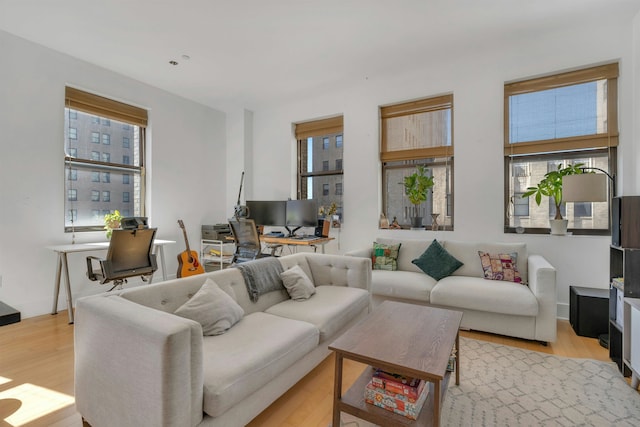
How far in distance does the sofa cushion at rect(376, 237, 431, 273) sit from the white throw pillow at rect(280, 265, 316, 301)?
1.43 m

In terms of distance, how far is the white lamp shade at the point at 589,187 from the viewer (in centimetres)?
262

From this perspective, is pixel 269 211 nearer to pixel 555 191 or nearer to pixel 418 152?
pixel 418 152

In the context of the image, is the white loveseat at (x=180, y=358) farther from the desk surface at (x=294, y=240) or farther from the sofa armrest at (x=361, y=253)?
the desk surface at (x=294, y=240)

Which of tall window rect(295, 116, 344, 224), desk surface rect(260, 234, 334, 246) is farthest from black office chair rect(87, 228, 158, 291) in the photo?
tall window rect(295, 116, 344, 224)

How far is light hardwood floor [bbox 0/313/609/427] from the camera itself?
168cm

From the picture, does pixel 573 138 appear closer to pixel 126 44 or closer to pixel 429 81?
pixel 429 81

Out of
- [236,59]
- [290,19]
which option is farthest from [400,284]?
[236,59]

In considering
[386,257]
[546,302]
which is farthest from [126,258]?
[546,302]

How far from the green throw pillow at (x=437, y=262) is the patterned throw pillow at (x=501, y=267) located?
0.25 m

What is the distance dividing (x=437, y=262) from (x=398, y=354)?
1987mm

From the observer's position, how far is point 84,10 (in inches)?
107

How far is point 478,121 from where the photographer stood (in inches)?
139

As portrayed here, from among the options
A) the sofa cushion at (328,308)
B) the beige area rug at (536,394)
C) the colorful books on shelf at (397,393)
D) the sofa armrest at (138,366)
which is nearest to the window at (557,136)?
the beige area rug at (536,394)

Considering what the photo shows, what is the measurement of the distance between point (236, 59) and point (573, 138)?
3.84m
